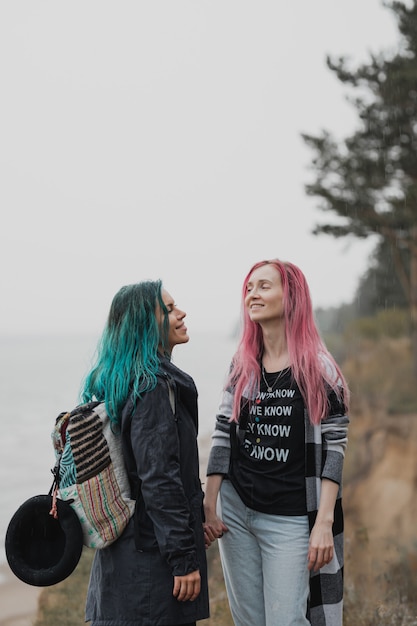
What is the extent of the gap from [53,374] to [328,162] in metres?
27.9

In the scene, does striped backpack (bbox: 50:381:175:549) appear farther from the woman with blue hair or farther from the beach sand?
the beach sand

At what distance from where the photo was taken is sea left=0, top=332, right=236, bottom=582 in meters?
13.1

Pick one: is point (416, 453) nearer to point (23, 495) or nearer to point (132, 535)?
point (23, 495)

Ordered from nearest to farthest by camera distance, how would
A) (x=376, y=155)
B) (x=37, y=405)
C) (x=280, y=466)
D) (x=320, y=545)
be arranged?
(x=320, y=545), (x=280, y=466), (x=376, y=155), (x=37, y=405)

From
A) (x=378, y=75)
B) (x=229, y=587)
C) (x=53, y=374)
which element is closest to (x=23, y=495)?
(x=378, y=75)

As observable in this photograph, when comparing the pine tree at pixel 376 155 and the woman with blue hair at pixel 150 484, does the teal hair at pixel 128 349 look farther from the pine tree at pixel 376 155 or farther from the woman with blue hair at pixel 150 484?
the pine tree at pixel 376 155

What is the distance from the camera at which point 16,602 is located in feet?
21.0

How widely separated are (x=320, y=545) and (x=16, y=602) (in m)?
4.97

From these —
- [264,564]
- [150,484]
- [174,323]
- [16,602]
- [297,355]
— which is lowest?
[16,602]

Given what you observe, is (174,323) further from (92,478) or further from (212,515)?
(212,515)

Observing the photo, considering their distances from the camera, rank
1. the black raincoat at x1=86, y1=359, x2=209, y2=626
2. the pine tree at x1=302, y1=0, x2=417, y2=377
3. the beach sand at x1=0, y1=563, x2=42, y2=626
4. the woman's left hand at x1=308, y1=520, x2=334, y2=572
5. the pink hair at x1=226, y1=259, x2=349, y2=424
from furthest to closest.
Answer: the pine tree at x1=302, y1=0, x2=417, y2=377 → the beach sand at x1=0, y1=563, x2=42, y2=626 → the pink hair at x1=226, y1=259, x2=349, y2=424 → the woman's left hand at x1=308, y1=520, x2=334, y2=572 → the black raincoat at x1=86, y1=359, x2=209, y2=626

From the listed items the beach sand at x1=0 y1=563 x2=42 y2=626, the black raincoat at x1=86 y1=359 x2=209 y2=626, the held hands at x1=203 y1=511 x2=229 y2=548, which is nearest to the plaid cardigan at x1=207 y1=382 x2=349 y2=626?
the held hands at x1=203 y1=511 x2=229 y2=548

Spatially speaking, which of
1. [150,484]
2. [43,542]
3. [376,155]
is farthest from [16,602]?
[376,155]

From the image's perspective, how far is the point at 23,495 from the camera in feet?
45.3
